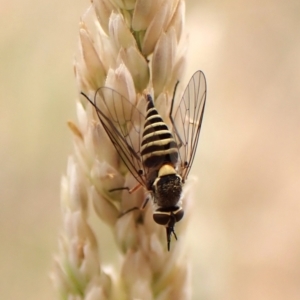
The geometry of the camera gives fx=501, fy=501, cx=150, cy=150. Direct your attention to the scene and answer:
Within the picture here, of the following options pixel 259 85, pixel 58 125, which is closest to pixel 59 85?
pixel 58 125

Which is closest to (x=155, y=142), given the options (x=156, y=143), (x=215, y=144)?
(x=156, y=143)

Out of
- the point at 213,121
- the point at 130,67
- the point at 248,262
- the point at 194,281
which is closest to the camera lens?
the point at 130,67

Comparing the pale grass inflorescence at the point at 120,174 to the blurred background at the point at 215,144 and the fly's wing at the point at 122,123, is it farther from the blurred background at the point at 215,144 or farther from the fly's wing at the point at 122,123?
the blurred background at the point at 215,144

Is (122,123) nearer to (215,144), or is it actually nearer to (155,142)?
(155,142)

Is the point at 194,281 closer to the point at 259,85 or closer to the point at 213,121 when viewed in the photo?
the point at 213,121

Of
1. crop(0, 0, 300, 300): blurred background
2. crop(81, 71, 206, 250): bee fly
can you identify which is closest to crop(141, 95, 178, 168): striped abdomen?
crop(81, 71, 206, 250): bee fly

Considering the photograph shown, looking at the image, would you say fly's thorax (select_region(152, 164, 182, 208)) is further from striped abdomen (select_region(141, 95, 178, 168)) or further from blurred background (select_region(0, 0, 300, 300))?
blurred background (select_region(0, 0, 300, 300))

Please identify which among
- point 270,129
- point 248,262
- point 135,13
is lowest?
point 248,262
